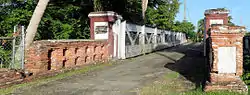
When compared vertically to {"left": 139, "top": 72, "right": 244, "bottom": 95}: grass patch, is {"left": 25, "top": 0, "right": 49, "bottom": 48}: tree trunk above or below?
above

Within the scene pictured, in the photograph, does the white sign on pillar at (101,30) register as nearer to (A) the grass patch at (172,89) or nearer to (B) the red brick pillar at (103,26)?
(B) the red brick pillar at (103,26)

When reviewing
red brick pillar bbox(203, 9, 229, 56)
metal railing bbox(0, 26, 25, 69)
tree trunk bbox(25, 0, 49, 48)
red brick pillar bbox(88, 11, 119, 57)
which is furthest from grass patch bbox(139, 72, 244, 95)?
red brick pillar bbox(203, 9, 229, 56)

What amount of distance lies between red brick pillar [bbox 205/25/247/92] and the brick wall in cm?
519

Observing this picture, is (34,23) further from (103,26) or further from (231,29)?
(231,29)

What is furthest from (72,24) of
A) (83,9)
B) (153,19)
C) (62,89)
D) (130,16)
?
(153,19)

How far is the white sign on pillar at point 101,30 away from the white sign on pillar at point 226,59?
9.00 metres

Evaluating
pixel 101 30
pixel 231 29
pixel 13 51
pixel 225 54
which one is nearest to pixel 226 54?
pixel 225 54

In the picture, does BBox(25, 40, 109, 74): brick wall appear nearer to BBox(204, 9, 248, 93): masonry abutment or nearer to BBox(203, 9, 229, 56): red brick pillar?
BBox(204, 9, 248, 93): masonry abutment

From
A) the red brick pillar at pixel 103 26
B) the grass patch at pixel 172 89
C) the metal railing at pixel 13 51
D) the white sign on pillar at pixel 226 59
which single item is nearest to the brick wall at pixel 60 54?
the metal railing at pixel 13 51

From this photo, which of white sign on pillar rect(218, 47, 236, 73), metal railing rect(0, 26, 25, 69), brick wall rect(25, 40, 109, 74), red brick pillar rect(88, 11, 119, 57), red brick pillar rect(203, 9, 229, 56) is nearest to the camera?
white sign on pillar rect(218, 47, 236, 73)

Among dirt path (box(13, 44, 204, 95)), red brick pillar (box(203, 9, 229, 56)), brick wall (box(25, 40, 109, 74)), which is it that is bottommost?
dirt path (box(13, 44, 204, 95))

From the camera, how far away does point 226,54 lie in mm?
7590

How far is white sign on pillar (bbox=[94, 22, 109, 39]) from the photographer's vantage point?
16062mm

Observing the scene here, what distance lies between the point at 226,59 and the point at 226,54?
0.37 ft
